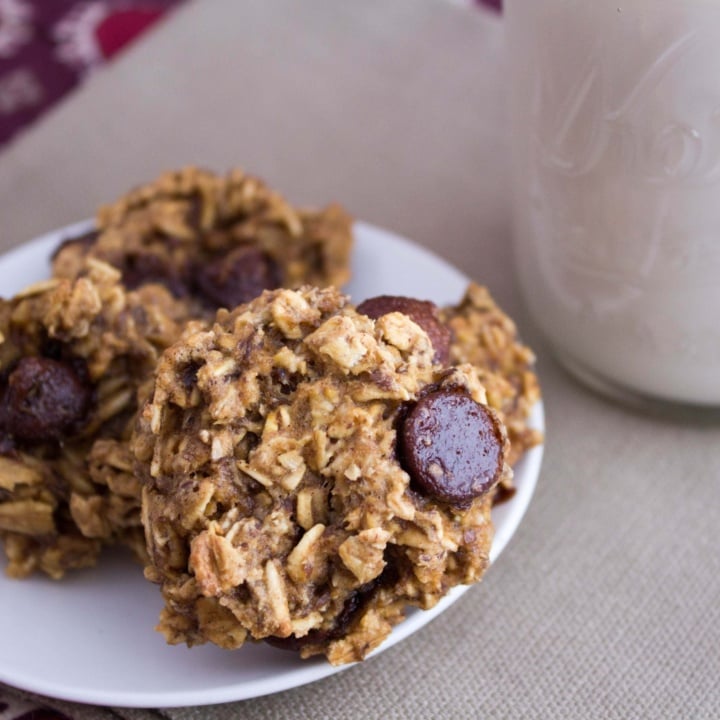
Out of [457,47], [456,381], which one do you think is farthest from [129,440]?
[457,47]

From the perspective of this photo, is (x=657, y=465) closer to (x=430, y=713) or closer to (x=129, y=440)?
(x=430, y=713)

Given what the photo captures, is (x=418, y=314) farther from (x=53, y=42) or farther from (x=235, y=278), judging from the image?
(x=53, y=42)

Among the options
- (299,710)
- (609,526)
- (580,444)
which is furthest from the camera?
(580,444)

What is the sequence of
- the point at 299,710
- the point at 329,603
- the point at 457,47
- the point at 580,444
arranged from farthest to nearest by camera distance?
1. the point at 457,47
2. the point at 580,444
3. the point at 299,710
4. the point at 329,603

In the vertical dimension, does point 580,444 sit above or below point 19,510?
below

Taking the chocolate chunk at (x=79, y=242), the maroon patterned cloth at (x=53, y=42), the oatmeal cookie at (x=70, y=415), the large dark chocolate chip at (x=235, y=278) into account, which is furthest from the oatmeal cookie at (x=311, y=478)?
the maroon patterned cloth at (x=53, y=42)

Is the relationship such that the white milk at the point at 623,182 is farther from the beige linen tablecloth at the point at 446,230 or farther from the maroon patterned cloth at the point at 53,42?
the maroon patterned cloth at the point at 53,42

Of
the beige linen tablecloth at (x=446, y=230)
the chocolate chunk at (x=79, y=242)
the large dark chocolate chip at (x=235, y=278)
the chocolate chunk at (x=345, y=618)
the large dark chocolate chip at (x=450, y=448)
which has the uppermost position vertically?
the large dark chocolate chip at (x=450, y=448)
